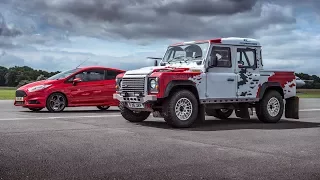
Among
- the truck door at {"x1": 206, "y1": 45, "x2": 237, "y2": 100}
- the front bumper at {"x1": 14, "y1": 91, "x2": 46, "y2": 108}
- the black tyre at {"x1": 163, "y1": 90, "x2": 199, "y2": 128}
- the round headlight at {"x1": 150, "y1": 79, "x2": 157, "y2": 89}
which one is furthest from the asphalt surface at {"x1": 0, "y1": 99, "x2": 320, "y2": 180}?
the front bumper at {"x1": 14, "y1": 91, "x2": 46, "y2": 108}

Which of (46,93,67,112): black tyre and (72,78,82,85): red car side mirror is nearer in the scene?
(46,93,67,112): black tyre

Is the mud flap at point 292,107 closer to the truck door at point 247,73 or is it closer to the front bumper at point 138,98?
the truck door at point 247,73

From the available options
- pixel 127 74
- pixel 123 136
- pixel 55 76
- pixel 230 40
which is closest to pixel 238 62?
pixel 230 40

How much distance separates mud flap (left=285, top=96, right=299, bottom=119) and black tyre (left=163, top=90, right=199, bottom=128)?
146 inches

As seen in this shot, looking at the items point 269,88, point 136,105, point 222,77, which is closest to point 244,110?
point 269,88

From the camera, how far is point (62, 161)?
245 inches

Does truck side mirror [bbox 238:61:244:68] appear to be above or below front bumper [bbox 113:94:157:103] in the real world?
above

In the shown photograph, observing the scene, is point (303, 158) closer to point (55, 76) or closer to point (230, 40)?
point (230, 40)

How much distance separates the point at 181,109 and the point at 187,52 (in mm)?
→ 1921

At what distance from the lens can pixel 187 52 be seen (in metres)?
12.0

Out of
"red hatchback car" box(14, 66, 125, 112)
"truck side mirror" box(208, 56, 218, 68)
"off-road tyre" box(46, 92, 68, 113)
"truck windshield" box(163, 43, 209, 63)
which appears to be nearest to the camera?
"truck side mirror" box(208, 56, 218, 68)

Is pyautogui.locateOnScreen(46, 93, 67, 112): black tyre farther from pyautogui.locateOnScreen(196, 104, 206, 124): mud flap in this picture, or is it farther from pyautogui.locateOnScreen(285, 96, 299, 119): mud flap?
pyautogui.locateOnScreen(285, 96, 299, 119): mud flap

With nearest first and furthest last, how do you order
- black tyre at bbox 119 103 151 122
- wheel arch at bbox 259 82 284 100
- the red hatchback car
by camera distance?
black tyre at bbox 119 103 151 122 → wheel arch at bbox 259 82 284 100 → the red hatchback car

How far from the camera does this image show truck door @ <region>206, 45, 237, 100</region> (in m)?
11.3
